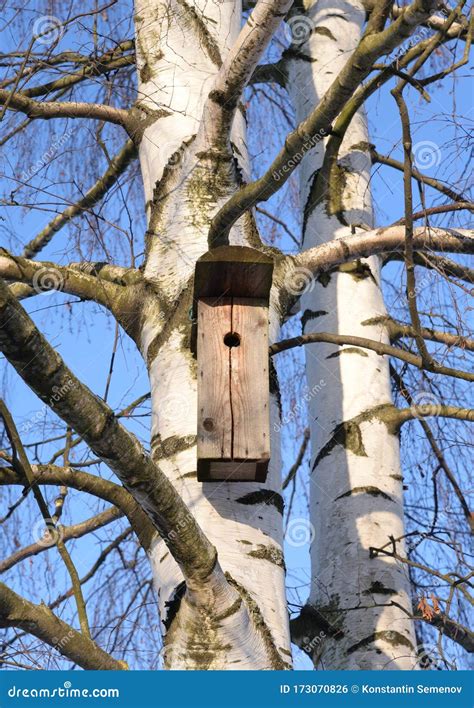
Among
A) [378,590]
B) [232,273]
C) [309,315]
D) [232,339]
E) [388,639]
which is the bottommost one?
[388,639]

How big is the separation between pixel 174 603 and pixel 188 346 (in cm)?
64

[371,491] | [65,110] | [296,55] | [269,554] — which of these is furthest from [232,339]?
[296,55]

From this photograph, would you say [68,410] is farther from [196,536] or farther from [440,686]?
[440,686]

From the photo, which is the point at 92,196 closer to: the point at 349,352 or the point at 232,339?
the point at 349,352

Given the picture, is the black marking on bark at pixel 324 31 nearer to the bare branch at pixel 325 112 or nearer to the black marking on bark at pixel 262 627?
the bare branch at pixel 325 112

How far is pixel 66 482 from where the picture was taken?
8.83ft

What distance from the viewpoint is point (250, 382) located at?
2299 millimetres

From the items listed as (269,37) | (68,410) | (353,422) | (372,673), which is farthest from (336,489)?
(68,410)

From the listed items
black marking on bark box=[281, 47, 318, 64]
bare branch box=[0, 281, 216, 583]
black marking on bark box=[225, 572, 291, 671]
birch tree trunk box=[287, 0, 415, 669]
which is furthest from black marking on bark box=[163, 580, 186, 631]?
black marking on bark box=[281, 47, 318, 64]

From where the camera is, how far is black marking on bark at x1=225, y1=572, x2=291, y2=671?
6.78ft

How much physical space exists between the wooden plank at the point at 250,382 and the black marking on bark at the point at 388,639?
833 mm

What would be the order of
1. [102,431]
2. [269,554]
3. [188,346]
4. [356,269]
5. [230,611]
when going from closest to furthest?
[102,431]
[230,611]
[269,554]
[188,346]
[356,269]

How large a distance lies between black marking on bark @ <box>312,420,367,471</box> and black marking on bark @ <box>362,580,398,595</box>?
0.40 m

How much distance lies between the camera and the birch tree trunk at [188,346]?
6.64ft
